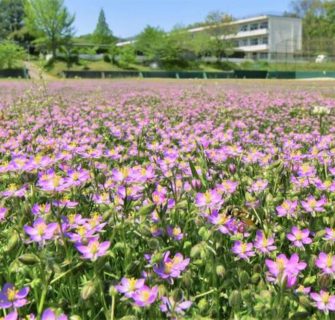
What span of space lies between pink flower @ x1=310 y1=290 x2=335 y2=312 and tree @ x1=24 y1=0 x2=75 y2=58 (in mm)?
65722

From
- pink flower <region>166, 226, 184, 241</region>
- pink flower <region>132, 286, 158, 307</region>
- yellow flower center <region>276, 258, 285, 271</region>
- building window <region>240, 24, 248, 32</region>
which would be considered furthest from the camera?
building window <region>240, 24, 248, 32</region>

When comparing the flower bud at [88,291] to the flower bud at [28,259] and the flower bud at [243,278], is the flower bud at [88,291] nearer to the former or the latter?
the flower bud at [28,259]

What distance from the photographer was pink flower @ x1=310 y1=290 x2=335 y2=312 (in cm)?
128

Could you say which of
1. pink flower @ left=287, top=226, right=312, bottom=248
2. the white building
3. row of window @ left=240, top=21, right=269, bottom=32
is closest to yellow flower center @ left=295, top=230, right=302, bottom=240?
pink flower @ left=287, top=226, right=312, bottom=248

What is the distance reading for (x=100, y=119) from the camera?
5.43m

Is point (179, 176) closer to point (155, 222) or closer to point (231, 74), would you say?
point (155, 222)

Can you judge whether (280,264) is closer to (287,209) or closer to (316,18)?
(287,209)

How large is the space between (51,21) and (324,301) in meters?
67.3

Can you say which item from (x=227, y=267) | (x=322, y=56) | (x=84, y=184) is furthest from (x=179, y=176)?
(x=322, y=56)

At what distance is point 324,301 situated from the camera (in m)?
1.29

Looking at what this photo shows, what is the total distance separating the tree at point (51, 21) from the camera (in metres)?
64.0

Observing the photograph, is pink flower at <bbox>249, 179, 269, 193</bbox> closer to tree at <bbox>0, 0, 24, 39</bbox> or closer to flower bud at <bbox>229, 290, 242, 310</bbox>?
flower bud at <bbox>229, 290, 242, 310</bbox>

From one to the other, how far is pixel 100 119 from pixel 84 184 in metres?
3.42

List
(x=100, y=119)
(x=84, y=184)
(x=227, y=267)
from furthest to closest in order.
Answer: (x=100, y=119), (x=84, y=184), (x=227, y=267)
